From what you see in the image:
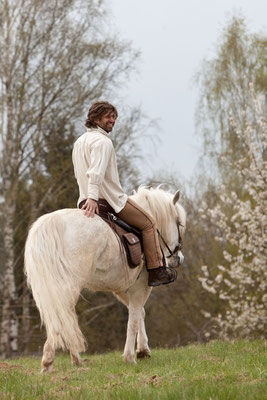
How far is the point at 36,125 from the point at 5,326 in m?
6.28

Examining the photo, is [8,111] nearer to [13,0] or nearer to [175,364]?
[13,0]

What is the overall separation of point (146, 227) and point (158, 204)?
2.02ft

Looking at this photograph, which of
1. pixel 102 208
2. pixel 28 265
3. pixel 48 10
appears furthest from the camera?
pixel 48 10

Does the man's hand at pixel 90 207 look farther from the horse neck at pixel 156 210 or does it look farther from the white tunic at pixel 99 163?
the horse neck at pixel 156 210

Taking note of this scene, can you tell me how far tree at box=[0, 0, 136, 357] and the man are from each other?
11.6 m

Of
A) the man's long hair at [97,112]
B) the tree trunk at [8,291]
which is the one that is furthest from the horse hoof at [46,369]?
the tree trunk at [8,291]

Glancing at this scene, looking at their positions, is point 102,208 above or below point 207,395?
above

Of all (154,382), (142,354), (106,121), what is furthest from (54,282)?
(142,354)

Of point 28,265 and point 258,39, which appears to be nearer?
point 28,265

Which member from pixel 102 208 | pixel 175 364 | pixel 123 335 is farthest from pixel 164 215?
pixel 123 335

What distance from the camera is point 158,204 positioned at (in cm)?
773

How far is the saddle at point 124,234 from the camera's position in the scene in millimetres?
6785

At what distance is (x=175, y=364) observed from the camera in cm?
638

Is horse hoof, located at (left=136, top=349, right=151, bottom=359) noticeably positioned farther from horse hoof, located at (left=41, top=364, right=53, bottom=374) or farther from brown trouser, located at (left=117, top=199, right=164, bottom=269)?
horse hoof, located at (left=41, top=364, right=53, bottom=374)
